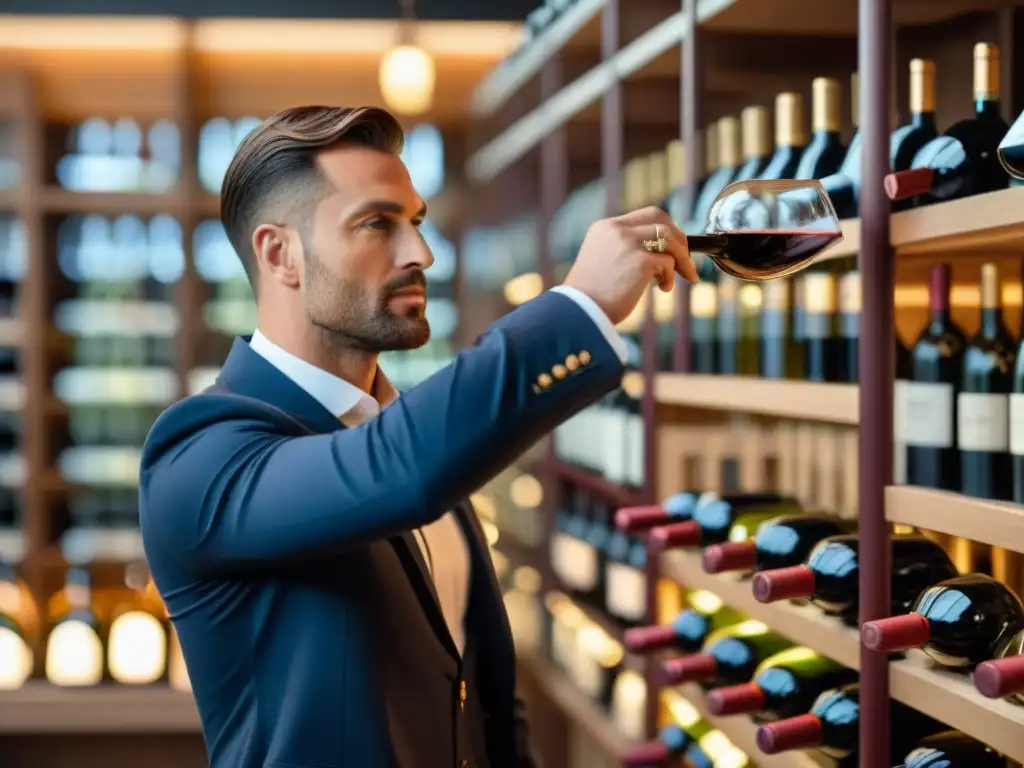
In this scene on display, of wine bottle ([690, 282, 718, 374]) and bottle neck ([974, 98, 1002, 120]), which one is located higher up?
bottle neck ([974, 98, 1002, 120])

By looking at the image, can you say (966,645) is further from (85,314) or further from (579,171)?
(85,314)

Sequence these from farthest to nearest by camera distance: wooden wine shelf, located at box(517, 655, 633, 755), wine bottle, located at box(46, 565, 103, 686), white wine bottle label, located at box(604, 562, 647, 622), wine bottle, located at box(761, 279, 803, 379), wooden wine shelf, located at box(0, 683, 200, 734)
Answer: wine bottle, located at box(46, 565, 103, 686)
wooden wine shelf, located at box(0, 683, 200, 734)
wooden wine shelf, located at box(517, 655, 633, 755)
white wine bottle label, located at box(604, 562, 647, 622)
wine bottle, located at box(761, 279, 803, 379)

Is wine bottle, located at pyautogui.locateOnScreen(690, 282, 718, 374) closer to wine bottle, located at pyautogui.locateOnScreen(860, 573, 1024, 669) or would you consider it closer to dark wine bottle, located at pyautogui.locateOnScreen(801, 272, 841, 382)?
dark wine bottle, located at pyautogui.locateOnScreen(801, 272, 841, 382)

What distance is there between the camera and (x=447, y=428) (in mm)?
904

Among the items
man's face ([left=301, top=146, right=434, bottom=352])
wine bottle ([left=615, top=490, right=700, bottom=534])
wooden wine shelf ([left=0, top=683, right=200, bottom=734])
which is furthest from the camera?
wooden wine shelf ([left=0, top=683, right=200, bottom=734])

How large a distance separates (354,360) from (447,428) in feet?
1.15

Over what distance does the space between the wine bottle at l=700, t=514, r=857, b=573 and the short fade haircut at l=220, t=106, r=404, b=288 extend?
2.39 feet

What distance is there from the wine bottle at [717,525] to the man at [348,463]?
1.89ft

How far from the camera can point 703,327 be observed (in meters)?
2.16

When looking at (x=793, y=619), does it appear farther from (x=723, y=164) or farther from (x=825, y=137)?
(x=723, y=164)

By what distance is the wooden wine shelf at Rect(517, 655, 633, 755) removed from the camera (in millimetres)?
2680

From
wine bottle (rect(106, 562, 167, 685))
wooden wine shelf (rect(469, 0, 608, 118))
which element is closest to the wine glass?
wooden wine shelf (rect(469, 0, 608, 118))

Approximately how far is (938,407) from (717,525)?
0.58 m

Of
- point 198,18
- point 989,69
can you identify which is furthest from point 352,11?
point 989,69
